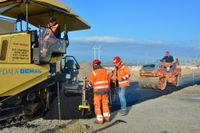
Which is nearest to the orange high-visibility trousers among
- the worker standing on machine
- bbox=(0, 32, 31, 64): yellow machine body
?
the worker standing on machine

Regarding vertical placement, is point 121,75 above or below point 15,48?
below

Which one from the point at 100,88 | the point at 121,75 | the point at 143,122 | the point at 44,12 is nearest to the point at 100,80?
the point at 100,88

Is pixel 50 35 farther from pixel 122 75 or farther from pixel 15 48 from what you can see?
pixel 122 75

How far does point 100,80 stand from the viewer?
9.61 m

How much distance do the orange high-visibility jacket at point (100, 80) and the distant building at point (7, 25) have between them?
2519 millimetres

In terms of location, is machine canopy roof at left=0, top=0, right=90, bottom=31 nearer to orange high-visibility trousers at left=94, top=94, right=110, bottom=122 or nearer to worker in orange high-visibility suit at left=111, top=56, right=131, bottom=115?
worker in orange high-visibility suit at left=111, top=56, right=131, bottom=115

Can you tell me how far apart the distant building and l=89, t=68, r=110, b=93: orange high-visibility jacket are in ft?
8.27

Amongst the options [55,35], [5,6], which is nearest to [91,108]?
[55,35]

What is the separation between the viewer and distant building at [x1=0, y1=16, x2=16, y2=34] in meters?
9.18

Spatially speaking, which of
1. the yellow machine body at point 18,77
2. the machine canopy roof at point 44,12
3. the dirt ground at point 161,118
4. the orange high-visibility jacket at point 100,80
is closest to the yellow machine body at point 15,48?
the yellow machine body at point 18,77

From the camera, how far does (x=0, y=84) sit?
7.78m

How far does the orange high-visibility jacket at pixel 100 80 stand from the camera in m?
9.54

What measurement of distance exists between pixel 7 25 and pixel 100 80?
9.42 ft

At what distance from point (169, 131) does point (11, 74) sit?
12.8 ft
